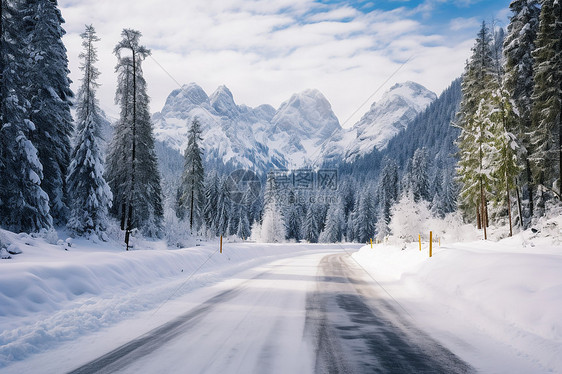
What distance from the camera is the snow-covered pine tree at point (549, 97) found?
22.5m

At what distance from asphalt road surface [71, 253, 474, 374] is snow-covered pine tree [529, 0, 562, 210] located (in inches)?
874

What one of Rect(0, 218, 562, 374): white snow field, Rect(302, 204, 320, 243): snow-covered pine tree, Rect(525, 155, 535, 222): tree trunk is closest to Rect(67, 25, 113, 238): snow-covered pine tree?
Rect(0, 218, 562, 374): white snow field

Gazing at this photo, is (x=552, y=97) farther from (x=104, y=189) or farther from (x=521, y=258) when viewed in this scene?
(x=104, y=189)

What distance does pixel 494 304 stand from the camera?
6.83m

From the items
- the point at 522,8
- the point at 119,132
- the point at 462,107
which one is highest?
the point at 522,8

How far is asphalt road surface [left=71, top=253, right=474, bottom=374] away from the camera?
4.31 meters

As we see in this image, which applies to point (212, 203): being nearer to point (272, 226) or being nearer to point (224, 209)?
point (224, 209)

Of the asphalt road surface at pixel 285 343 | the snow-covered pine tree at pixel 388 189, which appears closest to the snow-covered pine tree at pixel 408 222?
the asphalt road surface at pixel 285 343

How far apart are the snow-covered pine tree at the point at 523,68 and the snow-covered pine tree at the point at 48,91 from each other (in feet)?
113

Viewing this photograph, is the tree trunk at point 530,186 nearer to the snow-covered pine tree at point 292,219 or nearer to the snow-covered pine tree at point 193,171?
the snow-covered pine tree at point 193,171

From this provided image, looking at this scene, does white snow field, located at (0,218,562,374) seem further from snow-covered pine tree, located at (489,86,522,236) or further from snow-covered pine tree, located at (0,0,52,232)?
snow-covered pine tree, located at (489,86,522,236)

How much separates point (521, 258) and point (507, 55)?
998 inches

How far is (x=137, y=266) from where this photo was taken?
11156mm

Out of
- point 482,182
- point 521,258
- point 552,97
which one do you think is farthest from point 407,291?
point 482,182
